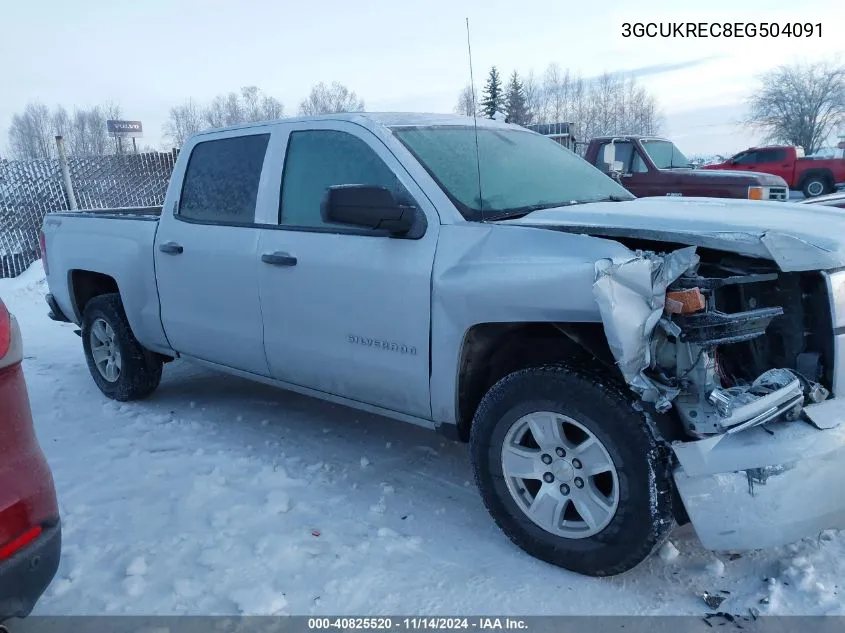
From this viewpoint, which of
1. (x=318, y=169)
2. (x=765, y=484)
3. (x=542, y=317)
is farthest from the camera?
(x=318, y=169)

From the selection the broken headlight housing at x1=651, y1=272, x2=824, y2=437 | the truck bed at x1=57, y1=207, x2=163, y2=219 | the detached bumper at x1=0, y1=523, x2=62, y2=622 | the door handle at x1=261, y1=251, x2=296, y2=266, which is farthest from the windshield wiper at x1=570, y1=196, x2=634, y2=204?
the truck bed at x1=57, y1=207, x2=163, y2=219

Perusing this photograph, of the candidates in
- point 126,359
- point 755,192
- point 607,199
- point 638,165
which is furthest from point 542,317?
point 638,165

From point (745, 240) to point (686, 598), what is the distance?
1351 mm

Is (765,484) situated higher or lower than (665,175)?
lower

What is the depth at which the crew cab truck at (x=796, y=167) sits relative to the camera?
21.5m

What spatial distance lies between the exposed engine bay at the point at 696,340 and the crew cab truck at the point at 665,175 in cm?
701

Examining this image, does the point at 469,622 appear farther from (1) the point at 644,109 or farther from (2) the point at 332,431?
(1) the point at 644,109

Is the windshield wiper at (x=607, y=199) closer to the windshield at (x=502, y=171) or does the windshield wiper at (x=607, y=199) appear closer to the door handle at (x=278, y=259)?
the windshield at (x=502, y=171)

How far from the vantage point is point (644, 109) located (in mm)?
53844

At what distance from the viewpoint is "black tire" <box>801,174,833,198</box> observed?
70.6ft

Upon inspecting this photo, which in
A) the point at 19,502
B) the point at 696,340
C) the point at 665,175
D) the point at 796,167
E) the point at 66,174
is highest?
the point at 66,174

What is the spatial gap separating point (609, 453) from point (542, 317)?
570 mm

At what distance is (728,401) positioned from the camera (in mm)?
2453

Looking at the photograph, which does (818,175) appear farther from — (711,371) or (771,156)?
(711,371)
